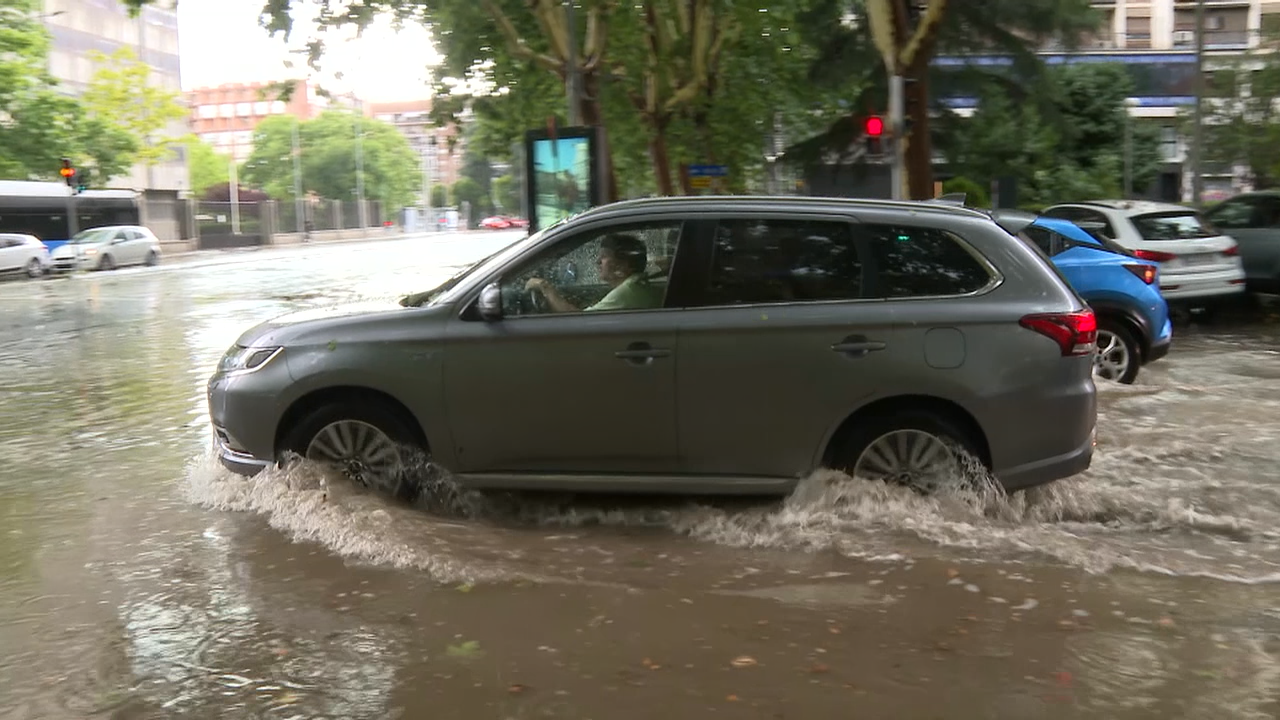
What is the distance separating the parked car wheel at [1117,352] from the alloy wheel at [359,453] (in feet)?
22.7

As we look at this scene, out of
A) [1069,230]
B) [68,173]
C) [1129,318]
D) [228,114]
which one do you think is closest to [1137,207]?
[1069,230]

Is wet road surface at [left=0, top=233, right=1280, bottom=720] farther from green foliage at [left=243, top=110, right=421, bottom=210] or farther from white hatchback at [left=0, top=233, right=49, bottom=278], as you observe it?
green foliage at [left=243, top=110, right=421, bottom=210]

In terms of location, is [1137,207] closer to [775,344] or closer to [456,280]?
[775,344]

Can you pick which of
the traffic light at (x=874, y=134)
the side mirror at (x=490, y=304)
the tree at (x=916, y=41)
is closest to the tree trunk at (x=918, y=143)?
the tree at (x=916, y=41)

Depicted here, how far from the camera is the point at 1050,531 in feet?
18.8

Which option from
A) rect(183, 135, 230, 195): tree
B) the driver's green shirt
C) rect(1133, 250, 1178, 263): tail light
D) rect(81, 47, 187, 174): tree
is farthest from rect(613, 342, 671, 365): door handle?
rect(183, 135, 230, 195): tree

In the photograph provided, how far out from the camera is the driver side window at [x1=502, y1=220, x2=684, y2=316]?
5.82 m

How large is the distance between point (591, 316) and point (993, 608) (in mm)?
2404

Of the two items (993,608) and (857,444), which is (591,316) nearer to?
(857,444)

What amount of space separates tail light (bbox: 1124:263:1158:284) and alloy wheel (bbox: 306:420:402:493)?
7251mm

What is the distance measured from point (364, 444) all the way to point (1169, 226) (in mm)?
10555

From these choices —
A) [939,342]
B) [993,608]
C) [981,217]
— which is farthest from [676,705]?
[981,217]

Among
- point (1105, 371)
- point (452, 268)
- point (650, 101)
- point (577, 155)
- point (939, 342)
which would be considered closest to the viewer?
point (939, 342)

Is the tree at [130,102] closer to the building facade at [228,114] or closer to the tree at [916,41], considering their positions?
the tree at [916,41]
